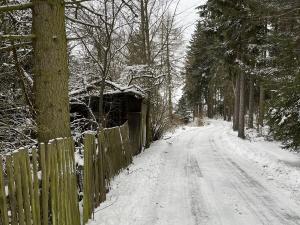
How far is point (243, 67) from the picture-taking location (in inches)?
882

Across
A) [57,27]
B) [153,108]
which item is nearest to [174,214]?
[57,27]

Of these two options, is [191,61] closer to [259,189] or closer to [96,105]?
[96,105]

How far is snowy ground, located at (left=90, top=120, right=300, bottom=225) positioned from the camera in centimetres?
705

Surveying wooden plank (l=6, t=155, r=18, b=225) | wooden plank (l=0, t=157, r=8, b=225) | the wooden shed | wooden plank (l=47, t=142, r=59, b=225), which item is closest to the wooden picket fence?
wooden plank (l=47, t=142, r=59, b=225)

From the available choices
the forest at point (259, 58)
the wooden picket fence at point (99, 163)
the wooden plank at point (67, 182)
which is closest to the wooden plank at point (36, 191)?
the wooden plank at point (67, 182)

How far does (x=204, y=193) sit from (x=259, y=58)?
44.6 ft

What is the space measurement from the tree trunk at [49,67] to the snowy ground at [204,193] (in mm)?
2136

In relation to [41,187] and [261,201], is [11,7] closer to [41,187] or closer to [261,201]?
[41,187]

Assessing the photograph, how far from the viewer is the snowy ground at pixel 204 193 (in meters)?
7.05

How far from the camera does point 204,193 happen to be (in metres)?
9.05

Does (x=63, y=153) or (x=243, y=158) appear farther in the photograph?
(x=243, y=158)

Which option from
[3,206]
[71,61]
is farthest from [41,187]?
[71,61]

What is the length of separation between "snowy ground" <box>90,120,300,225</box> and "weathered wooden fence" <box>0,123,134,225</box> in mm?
704

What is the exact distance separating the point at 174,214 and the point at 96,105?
35.2 ft
